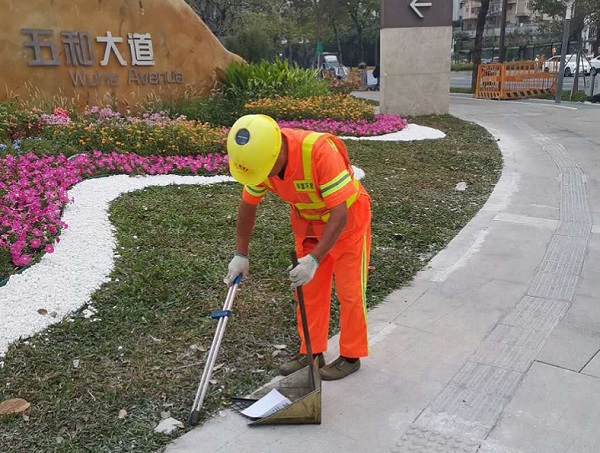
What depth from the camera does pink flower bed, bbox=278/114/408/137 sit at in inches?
424

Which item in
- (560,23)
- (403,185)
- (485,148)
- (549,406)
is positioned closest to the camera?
(549,406)

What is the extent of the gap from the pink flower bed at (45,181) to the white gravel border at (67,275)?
121mm

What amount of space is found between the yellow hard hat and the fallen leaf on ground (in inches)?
61.5

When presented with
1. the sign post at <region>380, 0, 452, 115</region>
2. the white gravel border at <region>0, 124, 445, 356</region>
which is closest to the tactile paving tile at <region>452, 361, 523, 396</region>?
the white gravel border at <region>0, 124, 445, 356</region>

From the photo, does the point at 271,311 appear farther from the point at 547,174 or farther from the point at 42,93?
the point at 42,93

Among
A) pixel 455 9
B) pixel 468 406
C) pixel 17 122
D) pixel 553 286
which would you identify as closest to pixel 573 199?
pixel 553 286

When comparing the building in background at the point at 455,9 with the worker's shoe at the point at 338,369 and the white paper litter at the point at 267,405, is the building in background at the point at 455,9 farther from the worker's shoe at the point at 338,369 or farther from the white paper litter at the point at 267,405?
the white paper litter at the point at 267,405

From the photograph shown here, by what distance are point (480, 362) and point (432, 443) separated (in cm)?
81

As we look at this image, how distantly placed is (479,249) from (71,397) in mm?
3544

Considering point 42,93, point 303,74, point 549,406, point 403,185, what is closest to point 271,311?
point 549,406

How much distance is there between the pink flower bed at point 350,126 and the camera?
10.8m

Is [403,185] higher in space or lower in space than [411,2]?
lower

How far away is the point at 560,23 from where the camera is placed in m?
31.0

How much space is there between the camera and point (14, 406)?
2.74m
